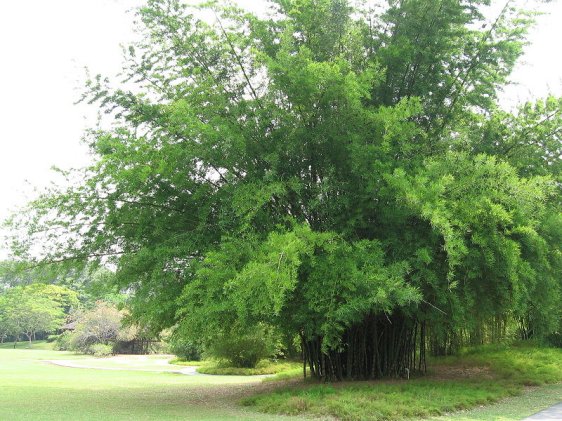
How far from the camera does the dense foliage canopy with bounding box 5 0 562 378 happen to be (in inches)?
332

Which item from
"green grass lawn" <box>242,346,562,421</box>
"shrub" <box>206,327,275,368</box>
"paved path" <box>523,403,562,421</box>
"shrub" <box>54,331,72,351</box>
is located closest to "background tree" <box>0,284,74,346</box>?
"shrub" <box>54,331,72,351</box>

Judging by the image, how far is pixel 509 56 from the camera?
10.4 metres

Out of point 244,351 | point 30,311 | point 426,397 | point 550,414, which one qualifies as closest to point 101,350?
point 244,351

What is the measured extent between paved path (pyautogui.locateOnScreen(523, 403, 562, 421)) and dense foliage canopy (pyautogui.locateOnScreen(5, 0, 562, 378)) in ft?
6.44

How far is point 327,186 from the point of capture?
8.98 meters

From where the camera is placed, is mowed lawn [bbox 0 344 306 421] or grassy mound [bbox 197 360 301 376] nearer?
mowed lawn [bbox 0 344 306 421]

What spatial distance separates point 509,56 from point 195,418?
9456 millimetres

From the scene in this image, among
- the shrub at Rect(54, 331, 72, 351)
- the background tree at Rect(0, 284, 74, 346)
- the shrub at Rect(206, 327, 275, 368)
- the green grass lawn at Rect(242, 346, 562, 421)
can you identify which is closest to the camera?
the green grass lawn at Rect(242, 346, 562, 421)

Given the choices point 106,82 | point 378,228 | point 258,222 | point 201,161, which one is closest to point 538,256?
point 378,228

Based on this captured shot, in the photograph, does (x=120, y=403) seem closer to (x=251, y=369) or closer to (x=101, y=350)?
(x=251, y=369)

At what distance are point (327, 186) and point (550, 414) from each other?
5.11 metres

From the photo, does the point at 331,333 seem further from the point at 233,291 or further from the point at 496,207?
the point at 496,207

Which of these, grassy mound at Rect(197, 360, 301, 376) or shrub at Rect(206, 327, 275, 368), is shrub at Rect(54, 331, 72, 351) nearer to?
grassy mound at Rect(197, 360, 301, 376)

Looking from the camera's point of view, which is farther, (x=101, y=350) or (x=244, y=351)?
(x=101, y=350)
